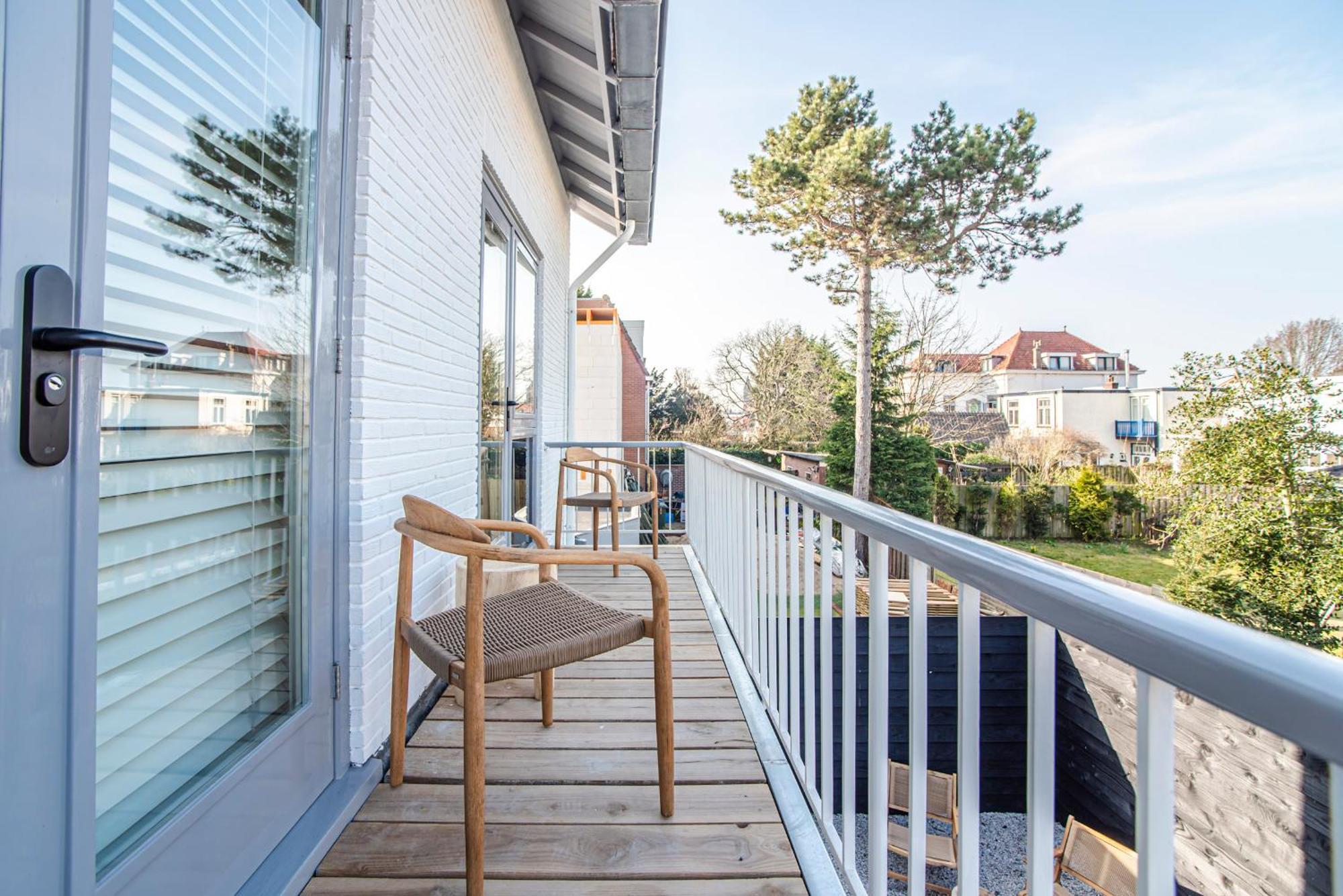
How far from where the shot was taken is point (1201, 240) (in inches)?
860

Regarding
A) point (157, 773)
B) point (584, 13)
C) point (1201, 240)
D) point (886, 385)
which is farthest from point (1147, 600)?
point (1201, 240)

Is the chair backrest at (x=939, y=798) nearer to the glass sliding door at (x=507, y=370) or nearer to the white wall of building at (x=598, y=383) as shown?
the glass sliding door at (x=507, y=370)

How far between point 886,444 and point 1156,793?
13995 millimetres

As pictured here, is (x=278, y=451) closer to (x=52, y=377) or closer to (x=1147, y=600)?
(x=52, y=377)

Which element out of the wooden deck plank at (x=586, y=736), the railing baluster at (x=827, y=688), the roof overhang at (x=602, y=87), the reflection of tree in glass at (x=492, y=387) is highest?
the roof overhang at (x=602, y=87)

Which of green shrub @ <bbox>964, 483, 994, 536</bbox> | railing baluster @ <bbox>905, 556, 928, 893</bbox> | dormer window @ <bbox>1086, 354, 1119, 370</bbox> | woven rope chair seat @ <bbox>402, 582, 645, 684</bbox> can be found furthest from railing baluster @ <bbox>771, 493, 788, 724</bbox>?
dormer window @ <bbox>1086, 354, 1119, 370</bbox>

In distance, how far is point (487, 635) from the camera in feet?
4.98

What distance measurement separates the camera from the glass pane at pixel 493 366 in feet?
10.8

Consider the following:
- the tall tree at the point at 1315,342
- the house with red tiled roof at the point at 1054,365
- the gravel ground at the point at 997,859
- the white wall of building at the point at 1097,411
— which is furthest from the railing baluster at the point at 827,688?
the house with red tiled roof at the point at 1054,365

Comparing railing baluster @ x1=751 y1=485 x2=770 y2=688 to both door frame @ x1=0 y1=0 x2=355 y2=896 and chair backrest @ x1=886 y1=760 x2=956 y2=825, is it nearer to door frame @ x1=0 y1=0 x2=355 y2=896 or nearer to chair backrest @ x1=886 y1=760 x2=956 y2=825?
door frame @ x1=0 y1=0 x2=355 y2=896

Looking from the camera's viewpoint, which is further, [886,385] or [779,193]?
[886,385]

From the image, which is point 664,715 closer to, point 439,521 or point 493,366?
point 439,521

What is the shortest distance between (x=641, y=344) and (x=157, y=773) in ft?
50.7

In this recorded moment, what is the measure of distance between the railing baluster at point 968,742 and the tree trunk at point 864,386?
12.8 metres
